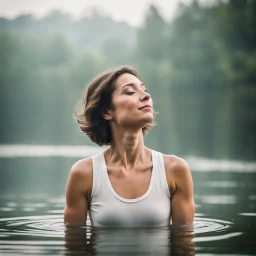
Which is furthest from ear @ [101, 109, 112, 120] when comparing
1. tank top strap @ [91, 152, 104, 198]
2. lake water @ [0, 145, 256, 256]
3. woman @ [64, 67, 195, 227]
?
lake water @ [0, 145, 256, 256]

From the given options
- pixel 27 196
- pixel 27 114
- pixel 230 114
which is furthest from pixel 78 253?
pixel 27 114

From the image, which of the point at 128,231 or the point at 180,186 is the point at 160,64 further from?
the point at 128,231

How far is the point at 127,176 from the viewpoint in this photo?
17.5 ft

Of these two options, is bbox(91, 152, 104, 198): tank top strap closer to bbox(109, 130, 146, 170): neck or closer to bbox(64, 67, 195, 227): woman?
bbox(64, 67, 195, 227): woman

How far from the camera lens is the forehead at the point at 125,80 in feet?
17.7

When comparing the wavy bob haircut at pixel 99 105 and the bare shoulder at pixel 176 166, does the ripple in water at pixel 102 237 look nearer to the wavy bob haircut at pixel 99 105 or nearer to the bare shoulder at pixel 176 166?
the bare shoulder at pixel 176 166

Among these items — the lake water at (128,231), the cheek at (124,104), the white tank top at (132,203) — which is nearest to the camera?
the lake water at (128,231)

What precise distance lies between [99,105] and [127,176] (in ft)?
1.85

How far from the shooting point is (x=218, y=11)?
3553 inches

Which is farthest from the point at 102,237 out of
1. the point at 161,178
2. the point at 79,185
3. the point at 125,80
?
the point at 125,80

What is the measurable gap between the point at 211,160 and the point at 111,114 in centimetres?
1262

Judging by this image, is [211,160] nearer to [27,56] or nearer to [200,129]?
[200,129]

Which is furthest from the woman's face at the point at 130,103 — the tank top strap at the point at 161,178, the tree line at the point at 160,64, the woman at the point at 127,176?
the tree line at the point at 160,64

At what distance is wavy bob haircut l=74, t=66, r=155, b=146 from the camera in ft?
18.0
